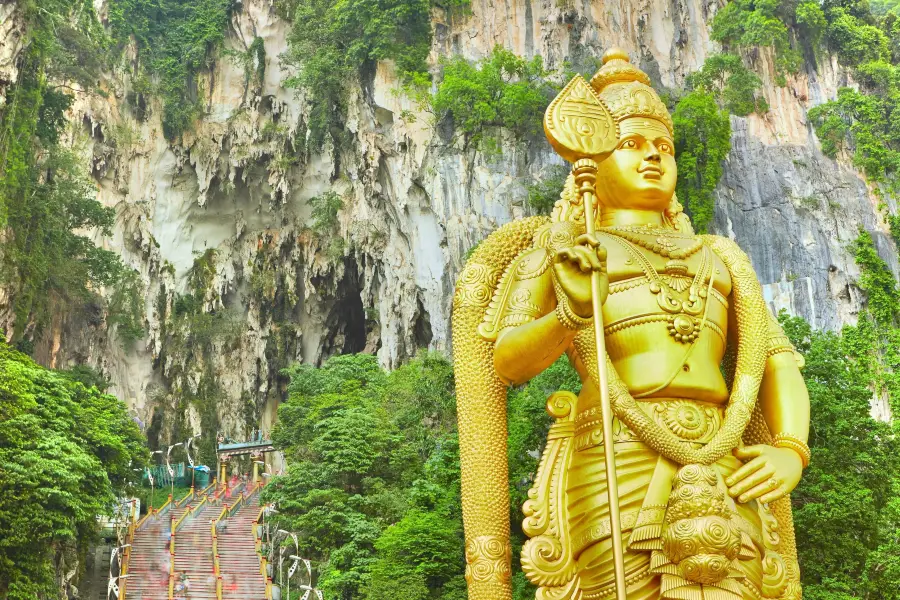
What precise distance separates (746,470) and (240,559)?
46.3 ft

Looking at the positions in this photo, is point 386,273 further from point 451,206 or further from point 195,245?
point 195,245

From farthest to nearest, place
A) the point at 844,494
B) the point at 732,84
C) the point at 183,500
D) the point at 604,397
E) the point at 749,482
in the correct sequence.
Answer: the point at 183,500
the point at 732,84
the point at 844,494
the point at 749,482
the point at 604,397

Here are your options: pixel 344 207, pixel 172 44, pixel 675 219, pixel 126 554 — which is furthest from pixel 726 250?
pixel 172 44

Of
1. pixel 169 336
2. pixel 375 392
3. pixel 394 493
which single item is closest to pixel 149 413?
pixel 169 336

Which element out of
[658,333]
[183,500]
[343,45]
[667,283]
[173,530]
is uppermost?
[343,45]

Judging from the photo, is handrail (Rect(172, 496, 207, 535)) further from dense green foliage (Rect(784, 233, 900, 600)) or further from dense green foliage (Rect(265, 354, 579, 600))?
dense green foliage (Rect(784, 233, 900, 600))

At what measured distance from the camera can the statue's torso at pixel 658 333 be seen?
12.2ft

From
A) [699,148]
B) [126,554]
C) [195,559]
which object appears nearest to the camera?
[126,554]

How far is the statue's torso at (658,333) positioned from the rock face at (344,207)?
13216mm

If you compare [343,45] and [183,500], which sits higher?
[343,45]

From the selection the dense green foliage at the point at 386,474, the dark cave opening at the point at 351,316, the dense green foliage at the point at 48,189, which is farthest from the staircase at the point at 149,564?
the dark cave opening at the point at 351,316

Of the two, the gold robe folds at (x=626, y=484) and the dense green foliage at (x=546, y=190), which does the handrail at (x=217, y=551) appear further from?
the gold robe folds at (x=626, y=484)

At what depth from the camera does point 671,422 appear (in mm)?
3605

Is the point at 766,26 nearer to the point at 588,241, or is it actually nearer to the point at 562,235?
the point at 562,235
